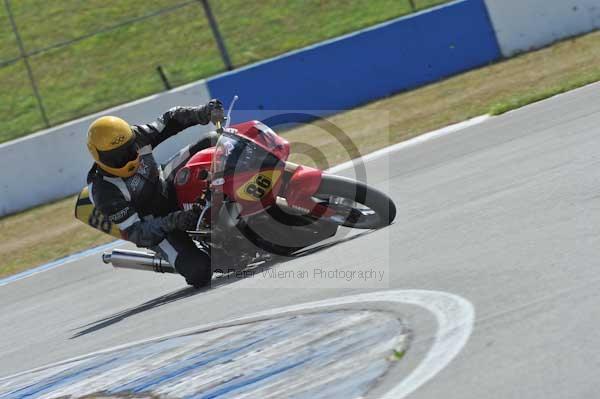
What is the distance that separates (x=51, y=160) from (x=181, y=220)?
746 cm

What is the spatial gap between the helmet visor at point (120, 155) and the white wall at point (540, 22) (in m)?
8.75

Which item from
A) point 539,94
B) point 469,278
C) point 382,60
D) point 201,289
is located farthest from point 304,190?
point 382,60

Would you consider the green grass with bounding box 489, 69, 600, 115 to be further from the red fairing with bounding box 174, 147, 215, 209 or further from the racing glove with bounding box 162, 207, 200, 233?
the racing glove with bounding box 162, 207, 200, 233

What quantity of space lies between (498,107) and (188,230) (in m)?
5.41

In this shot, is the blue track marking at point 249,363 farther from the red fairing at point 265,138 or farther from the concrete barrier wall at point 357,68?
the concrete barrier wall at point 357,68

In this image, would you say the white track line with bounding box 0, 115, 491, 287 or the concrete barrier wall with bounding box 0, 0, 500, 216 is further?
the concrete barrier wall with bounding box 0, 0, 500, 216

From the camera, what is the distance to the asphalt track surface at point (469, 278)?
3.91 metres

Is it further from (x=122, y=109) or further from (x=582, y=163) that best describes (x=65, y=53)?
(x=582, y=163)

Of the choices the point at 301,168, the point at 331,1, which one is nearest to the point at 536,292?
the point at 301,168

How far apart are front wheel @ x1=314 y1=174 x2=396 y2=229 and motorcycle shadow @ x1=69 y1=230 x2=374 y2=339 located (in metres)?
0.14

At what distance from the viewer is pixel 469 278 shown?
5.14 metres

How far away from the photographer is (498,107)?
37.3 ft

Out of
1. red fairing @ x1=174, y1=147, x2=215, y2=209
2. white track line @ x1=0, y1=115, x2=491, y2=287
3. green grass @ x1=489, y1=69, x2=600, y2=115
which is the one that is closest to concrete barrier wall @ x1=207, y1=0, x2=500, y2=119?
green grass @ x1=489, y1=69, x2=600, y2=115

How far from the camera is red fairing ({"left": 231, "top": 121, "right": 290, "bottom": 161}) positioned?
22.3 ft
